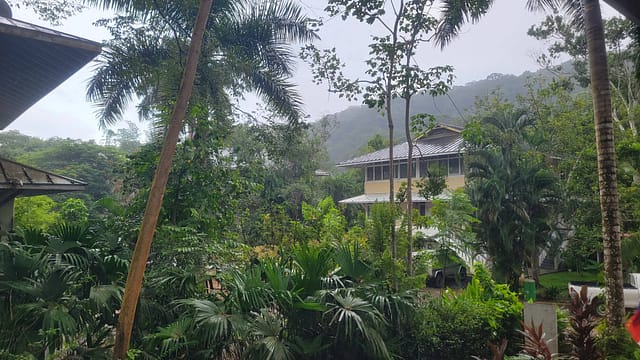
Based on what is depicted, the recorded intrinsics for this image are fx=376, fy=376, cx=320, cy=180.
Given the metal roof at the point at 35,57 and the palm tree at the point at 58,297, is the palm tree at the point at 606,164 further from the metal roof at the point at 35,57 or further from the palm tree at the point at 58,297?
the metal roof at the point at 35,57

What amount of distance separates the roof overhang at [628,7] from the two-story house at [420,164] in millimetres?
14265

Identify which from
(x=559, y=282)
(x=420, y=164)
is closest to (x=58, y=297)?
(x=559, y=282)

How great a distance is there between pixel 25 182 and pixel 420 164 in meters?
16.4

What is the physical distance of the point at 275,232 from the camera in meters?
7.72

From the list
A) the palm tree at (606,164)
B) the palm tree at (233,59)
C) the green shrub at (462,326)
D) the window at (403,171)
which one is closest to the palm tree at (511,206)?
the palm tree at (606,164)

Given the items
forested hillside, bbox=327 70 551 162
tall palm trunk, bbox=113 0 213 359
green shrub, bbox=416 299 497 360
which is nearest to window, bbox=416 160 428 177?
green shrub, bbox=416 299 497 360

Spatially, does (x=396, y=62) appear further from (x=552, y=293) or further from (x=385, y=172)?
(x=385, y=172)

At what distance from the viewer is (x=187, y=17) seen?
8.51 metres

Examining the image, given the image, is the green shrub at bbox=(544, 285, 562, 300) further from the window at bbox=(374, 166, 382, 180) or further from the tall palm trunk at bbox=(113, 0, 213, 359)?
the tall palm trunk at bbox=(113, 0, 213, 359)

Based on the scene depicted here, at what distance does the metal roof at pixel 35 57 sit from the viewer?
4004mm

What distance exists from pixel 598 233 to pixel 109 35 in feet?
50.1

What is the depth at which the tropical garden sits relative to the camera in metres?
4.31

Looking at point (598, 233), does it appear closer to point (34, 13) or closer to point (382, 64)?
point (382, 64)

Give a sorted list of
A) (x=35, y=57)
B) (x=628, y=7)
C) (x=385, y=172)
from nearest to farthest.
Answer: (x=628, y=7) < (x=35, y=57) < (x=385, y=172)
